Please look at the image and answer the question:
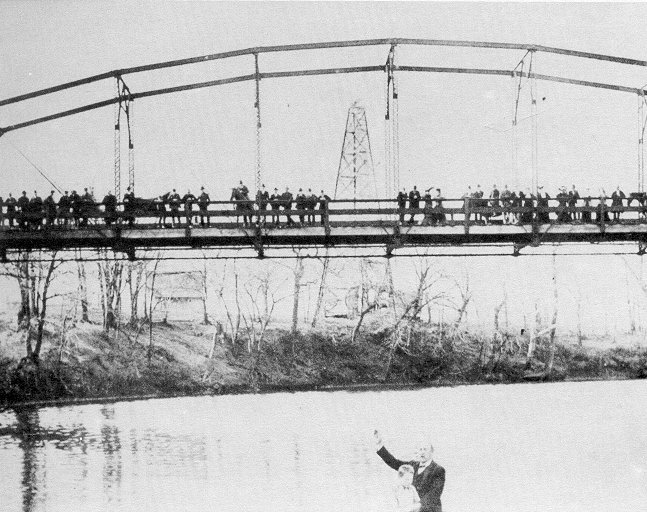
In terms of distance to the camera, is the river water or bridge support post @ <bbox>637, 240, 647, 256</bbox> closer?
the river water

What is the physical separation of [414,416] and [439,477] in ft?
58.3

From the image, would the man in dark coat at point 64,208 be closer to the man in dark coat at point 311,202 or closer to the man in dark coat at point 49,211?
the man in dark coat at point 49,211

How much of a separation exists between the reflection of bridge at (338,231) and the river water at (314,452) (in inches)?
216

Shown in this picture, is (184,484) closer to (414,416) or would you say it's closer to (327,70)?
(327,70)

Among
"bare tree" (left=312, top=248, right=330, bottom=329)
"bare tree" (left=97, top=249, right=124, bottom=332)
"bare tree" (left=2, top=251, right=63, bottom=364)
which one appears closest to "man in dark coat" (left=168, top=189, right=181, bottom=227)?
"bare tree" (left=2, top=251, right=63, bottom=364)

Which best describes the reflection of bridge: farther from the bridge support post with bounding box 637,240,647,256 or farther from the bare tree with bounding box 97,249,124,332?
the bare tree with bounding box 97,249,124,332

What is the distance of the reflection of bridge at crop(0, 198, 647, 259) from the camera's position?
19.0m

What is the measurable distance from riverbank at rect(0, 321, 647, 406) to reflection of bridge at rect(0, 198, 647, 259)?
47.4 ft

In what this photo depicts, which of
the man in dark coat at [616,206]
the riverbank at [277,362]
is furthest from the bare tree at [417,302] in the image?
the man in dark coat at [616,206]

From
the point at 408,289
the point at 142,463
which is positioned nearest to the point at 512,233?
the point at 142,463

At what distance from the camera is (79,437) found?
23906mm

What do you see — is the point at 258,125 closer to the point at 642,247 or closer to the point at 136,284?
the point at 642,247

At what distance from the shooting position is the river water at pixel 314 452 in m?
15.9

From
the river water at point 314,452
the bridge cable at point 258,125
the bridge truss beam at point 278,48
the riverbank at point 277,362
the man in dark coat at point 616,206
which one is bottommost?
the river water at point 314,452
